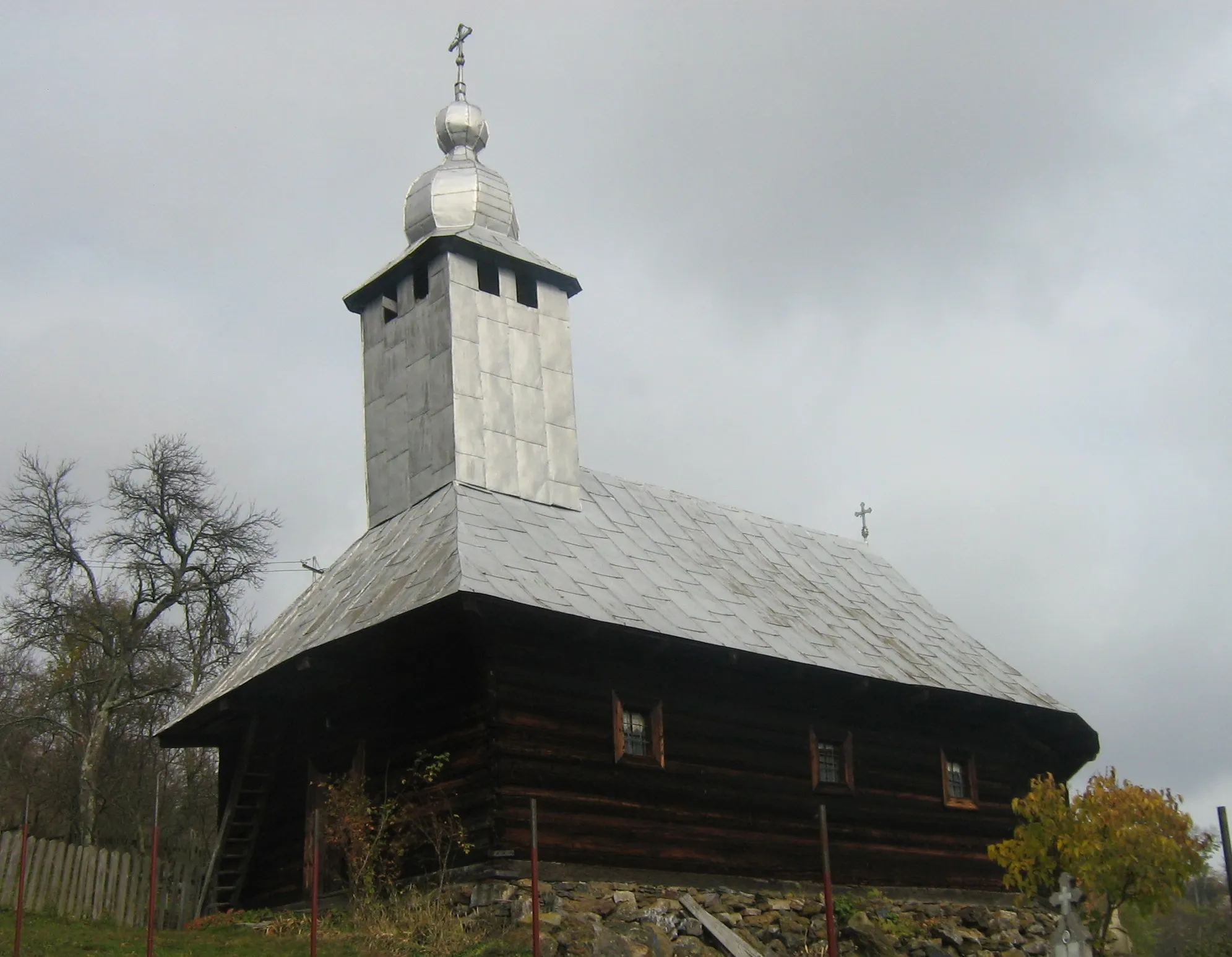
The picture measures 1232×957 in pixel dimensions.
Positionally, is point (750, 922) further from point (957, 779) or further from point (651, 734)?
point (957, 779)

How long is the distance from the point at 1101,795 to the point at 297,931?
32.3ft

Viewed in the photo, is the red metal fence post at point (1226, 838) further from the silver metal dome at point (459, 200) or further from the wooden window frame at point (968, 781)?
the silver metal dome at point (459, 200)

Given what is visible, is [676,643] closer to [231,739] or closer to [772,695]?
[772,695]

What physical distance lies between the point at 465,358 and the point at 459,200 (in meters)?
3.05

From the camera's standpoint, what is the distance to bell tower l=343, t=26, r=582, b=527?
2091 cm

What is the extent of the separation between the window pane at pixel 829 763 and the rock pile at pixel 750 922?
5.09 ft

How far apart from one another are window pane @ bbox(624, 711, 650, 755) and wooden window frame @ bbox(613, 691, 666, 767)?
42 mm

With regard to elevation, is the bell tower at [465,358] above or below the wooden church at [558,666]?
above

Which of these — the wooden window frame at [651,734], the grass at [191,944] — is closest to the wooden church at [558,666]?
the wooden window frame at [651,734]

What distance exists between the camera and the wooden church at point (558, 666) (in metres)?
17.2

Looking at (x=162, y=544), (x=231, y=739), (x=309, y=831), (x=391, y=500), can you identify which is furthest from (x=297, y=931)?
(x=162, y=544)

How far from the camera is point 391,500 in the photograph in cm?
2138

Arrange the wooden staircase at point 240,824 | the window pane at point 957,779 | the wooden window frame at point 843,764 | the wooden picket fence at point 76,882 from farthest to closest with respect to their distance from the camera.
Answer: the window pane at point 957,779 → the wooden window frame at point 843,764 → the wooden staircase at point 240,824 → the wooden picket fence at point 76,882

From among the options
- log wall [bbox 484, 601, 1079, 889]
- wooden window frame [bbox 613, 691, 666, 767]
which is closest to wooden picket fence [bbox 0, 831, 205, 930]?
log wall [bbox 484, 601, 1079, 889]
